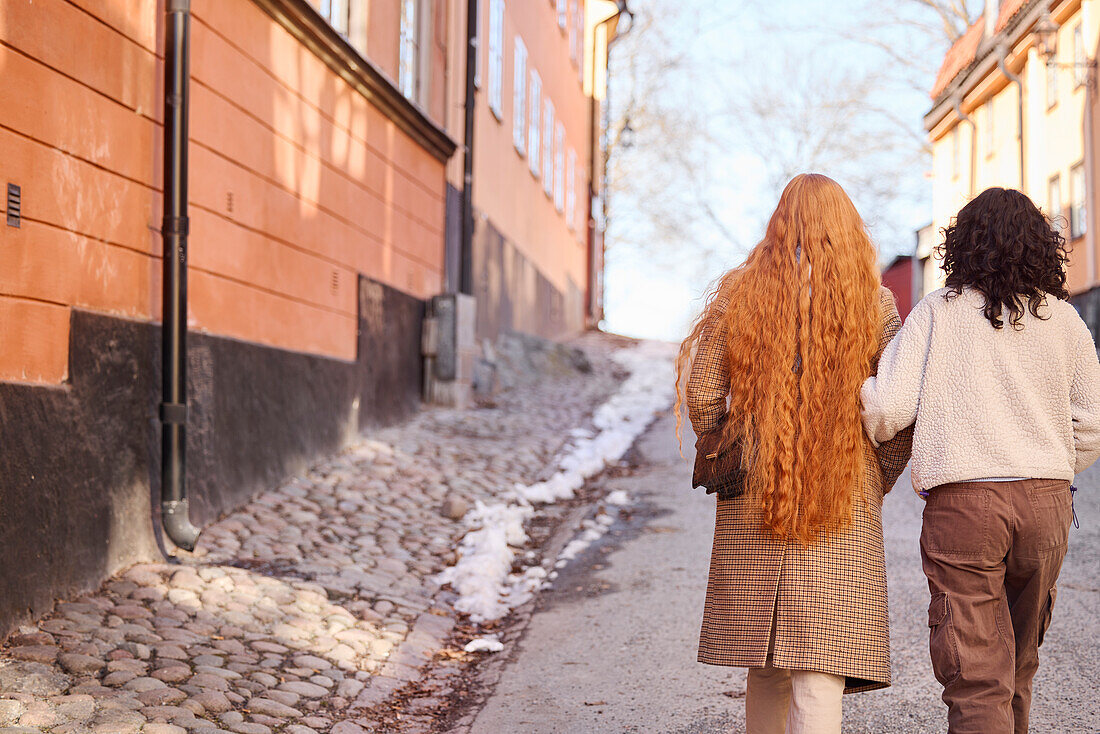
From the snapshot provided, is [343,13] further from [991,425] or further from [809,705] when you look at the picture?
[809,705]

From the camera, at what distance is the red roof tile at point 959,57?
78.0ft

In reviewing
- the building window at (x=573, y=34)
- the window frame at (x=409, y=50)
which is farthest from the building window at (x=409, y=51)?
the building window at (x=573, y=34)

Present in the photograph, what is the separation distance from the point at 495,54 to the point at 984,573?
46.5 feet

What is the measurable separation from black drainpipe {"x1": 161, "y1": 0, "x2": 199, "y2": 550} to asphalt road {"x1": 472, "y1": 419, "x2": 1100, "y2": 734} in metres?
2.01

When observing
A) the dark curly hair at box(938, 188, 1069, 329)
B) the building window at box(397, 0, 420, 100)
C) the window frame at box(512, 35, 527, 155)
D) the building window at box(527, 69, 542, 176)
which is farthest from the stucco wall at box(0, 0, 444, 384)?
the building window at box(527, 69, 542, 176)

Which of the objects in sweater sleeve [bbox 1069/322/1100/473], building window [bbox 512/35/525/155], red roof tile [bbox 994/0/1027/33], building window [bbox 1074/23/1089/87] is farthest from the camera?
red roof tile [bbox 994/0/1027/33]

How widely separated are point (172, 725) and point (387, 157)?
7480 millimetres

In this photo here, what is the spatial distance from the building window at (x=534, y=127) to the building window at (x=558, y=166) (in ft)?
8.00

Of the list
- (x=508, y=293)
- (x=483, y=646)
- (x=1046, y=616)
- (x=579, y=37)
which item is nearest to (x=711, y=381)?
(x=1046, y=616)

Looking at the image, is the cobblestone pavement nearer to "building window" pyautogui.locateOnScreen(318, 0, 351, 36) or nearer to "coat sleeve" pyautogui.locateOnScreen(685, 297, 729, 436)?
"coat sleeve" pyautogui.locateOnScreen(685, 297, 729, 436)

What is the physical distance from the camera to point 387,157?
419 inches

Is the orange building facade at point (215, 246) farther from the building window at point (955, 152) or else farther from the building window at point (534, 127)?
the building window at point (955, 152)

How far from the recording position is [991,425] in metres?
2.83

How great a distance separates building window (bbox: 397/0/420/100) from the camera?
37.8 feet
